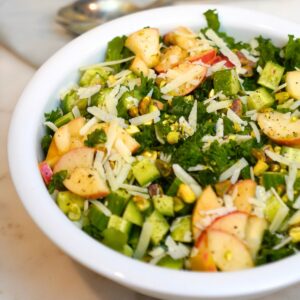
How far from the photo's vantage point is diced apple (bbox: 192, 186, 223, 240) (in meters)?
0.98

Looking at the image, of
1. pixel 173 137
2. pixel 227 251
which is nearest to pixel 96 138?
pixel 173 137

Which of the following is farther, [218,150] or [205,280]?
[218,150]

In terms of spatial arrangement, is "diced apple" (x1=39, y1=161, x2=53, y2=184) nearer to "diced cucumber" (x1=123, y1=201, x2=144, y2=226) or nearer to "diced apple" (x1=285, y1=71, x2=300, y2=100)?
Answer: "diced cucumber" (x1=123, y1=201, x2=144, y2=226)

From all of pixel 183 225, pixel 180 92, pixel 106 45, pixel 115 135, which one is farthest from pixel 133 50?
pixel 183 225

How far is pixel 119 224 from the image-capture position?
1.02m

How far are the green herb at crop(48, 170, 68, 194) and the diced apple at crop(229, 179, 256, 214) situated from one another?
36 cm

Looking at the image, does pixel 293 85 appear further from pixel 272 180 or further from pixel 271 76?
pixel 272 180

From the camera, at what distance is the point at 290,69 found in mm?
1321

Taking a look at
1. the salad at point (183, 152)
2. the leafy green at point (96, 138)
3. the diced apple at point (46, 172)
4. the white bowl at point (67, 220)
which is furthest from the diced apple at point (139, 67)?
the diced apple at point (46, 172)

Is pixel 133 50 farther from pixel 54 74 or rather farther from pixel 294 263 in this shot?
pixel 294 263

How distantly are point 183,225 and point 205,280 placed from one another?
0.46 ft

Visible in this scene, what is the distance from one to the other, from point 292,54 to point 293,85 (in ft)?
0.39

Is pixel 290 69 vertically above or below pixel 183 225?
above

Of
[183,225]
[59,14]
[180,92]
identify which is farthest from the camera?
[59,14]
